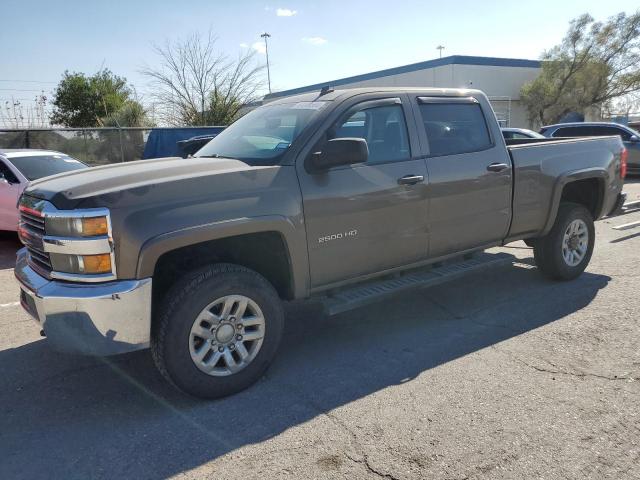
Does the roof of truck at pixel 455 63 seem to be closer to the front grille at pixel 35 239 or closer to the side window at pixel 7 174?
the side window at pixel 7 174

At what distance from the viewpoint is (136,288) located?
3102mm

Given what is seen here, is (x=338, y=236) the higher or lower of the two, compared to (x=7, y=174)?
lower

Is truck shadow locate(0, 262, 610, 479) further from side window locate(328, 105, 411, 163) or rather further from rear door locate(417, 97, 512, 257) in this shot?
side window locate(328, 105, 411, 163)

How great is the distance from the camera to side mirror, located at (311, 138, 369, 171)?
3.67 meters

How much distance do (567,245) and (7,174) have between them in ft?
27.1

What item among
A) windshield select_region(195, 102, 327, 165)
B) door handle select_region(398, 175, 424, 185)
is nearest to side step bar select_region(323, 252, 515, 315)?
Answer: door handle select_region(398, 175, 424, 185)

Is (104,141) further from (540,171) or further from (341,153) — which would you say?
(341,153)

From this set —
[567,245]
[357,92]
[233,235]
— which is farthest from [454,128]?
[233,235]

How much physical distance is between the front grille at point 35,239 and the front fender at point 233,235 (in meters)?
0.71

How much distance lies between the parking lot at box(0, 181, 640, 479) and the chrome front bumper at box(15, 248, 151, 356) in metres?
0.53

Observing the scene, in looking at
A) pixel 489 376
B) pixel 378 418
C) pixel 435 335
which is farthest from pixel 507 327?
pixel 378 418

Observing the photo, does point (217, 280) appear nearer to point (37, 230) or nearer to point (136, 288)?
point (136, 288)

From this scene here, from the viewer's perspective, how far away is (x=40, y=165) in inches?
341

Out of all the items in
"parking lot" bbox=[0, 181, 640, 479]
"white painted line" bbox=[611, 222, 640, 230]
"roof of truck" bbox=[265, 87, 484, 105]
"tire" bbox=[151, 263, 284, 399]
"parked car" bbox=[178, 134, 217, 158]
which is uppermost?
"roof of truck" bbox=[265, 87, 484, 105]
